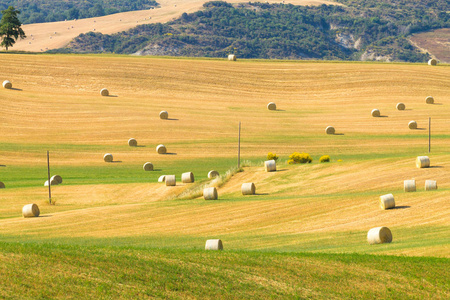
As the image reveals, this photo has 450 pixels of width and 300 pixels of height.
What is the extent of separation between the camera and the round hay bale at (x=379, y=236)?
913 inches

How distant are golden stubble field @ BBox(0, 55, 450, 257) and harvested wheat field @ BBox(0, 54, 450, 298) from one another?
12 centimetres

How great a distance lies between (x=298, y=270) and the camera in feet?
61.2

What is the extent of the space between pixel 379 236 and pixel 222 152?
29.7 meters

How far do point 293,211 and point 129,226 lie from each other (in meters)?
6.92

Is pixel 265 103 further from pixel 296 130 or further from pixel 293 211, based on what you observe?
pixel 293 211

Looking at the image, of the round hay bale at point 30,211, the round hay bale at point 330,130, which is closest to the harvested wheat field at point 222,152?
the round hay bale at point 30,211

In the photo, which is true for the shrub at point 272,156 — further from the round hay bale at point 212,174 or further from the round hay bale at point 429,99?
the round hay bale at point 429,99

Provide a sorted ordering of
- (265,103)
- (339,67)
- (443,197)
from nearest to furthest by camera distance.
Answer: (443,197)
(265,103)
(339,67)

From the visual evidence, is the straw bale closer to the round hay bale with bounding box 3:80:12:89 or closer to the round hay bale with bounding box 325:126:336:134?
the round hay bale with bounding box 325:126:336:134

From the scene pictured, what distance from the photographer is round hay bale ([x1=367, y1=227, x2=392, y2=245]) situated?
23.2 metres

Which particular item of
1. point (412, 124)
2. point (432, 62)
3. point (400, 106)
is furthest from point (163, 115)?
point (432, 62)

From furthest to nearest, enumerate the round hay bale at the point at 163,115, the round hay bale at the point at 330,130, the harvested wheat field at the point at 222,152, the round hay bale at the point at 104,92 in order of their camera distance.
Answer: the round hay bale at the point at 104,92 → the round hay bale at the point at 163,115 → the round hay bale at the point at 330,130 → the harvested wheat field at the point at 222,152

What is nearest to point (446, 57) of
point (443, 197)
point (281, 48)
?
point (281, 48)

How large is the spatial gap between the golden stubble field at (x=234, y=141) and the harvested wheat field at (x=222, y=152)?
4.7 inches
